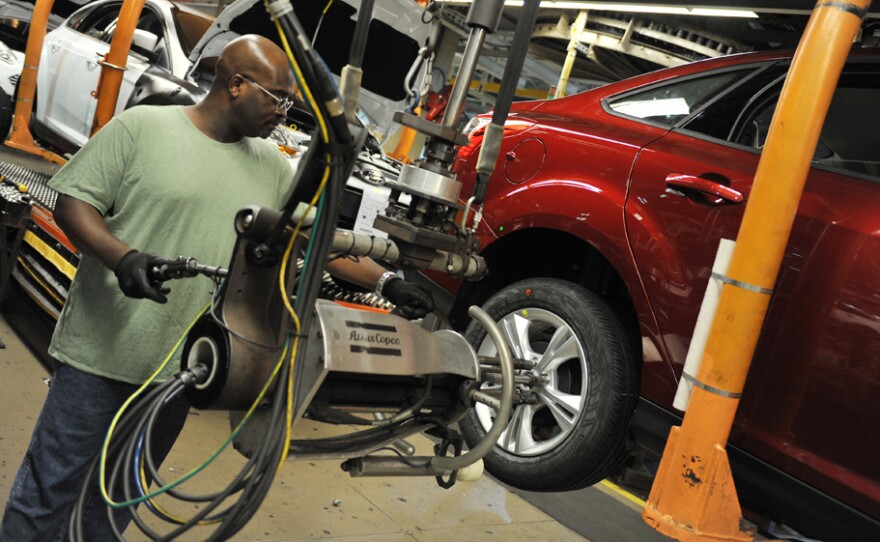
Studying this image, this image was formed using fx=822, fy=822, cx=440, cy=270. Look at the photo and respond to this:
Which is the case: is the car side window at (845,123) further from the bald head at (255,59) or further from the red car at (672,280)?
the bald head at (255,59)

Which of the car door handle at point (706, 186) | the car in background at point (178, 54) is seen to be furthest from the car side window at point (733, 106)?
the car in background at point (178, 54)

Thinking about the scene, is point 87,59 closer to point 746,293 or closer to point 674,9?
point 674,9

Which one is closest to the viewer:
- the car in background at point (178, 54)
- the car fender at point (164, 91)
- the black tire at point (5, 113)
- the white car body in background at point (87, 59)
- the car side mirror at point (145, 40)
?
the car in background at point (178, 54)

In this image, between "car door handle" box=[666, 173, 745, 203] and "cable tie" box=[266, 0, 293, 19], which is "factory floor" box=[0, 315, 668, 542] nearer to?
"car door handle" box=[666, 173, 745, 203]

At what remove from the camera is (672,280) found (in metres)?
2.34

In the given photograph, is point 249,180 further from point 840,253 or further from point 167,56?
point 167,56

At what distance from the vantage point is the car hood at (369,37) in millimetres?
4551

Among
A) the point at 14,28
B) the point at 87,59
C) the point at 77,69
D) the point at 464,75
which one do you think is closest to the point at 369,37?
the point at 87,59

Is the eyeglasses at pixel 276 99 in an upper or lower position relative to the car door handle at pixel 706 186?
lower

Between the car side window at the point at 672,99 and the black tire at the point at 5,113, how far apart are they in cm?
529

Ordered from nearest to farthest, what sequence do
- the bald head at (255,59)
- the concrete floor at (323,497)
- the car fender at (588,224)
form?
the bald head at (255,59) → the car fender at (588,224) → the concrete floor at (323,497)

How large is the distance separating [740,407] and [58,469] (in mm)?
1751

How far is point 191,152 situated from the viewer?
1.97 m

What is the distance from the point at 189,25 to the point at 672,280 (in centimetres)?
445
